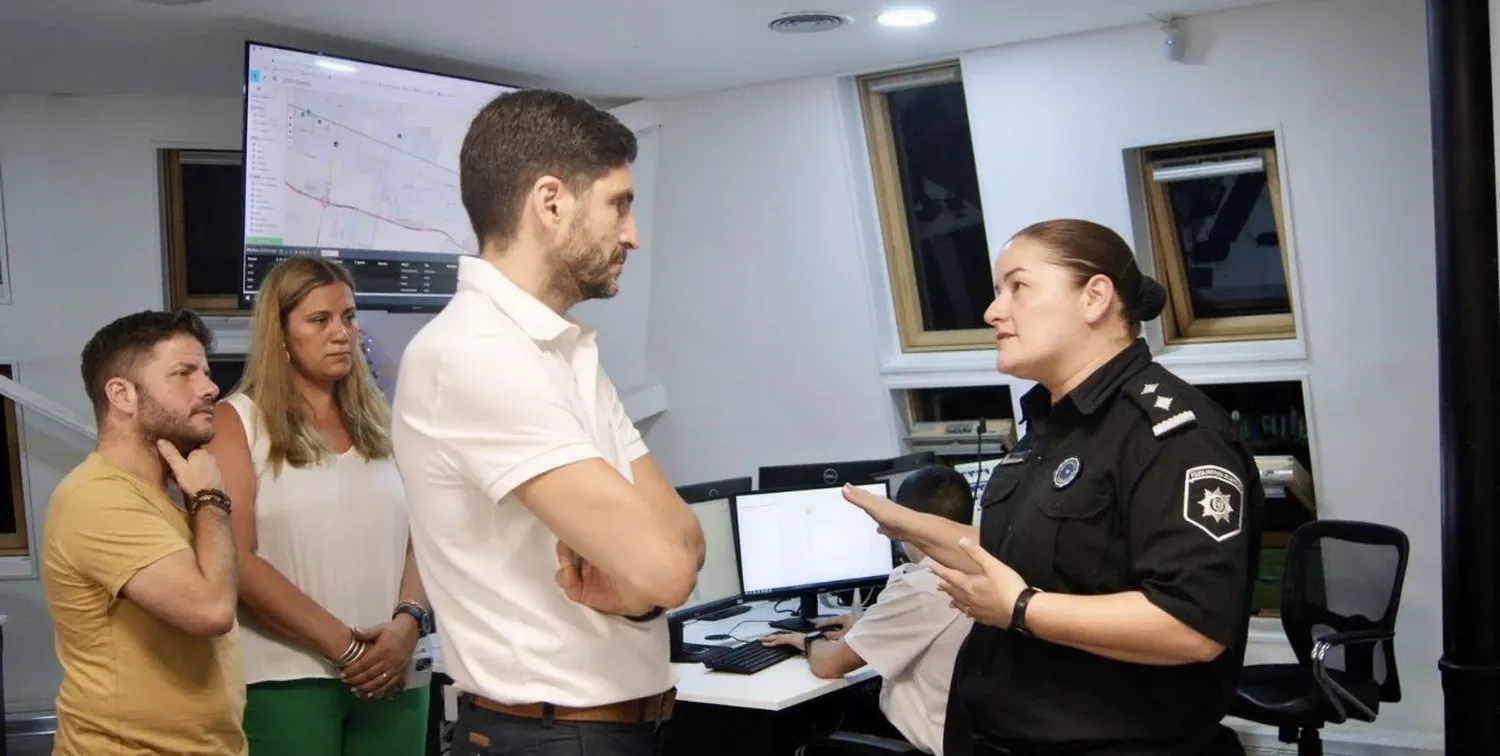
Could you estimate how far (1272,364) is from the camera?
4.45 m

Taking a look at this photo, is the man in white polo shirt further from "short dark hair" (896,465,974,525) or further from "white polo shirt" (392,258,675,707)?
"short dark hair" (896,465,974,525)

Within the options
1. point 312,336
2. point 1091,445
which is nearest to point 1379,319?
point 1091,445

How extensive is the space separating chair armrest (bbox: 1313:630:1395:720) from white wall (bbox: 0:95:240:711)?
4.17m

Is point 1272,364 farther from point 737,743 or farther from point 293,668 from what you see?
point 293,668

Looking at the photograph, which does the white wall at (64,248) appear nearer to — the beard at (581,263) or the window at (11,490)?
the window at (11,490)

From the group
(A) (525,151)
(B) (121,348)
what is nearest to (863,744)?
(B) (121,348)

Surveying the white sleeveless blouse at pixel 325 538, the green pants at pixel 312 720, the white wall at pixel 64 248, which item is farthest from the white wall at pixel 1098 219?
the green pants at pixel 312 720

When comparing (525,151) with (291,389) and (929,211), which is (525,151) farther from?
(929,211)

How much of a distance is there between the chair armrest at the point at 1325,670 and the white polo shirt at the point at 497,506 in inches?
109

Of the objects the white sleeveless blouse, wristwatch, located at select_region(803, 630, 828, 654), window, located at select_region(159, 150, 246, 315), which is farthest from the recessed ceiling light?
window, located at select_region(159, 150, 246, 315)

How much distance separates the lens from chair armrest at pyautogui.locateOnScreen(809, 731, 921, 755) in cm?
305

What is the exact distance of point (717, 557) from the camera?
12.7 feet

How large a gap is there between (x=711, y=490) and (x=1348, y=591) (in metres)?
1.94

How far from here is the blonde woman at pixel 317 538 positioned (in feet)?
7.95
